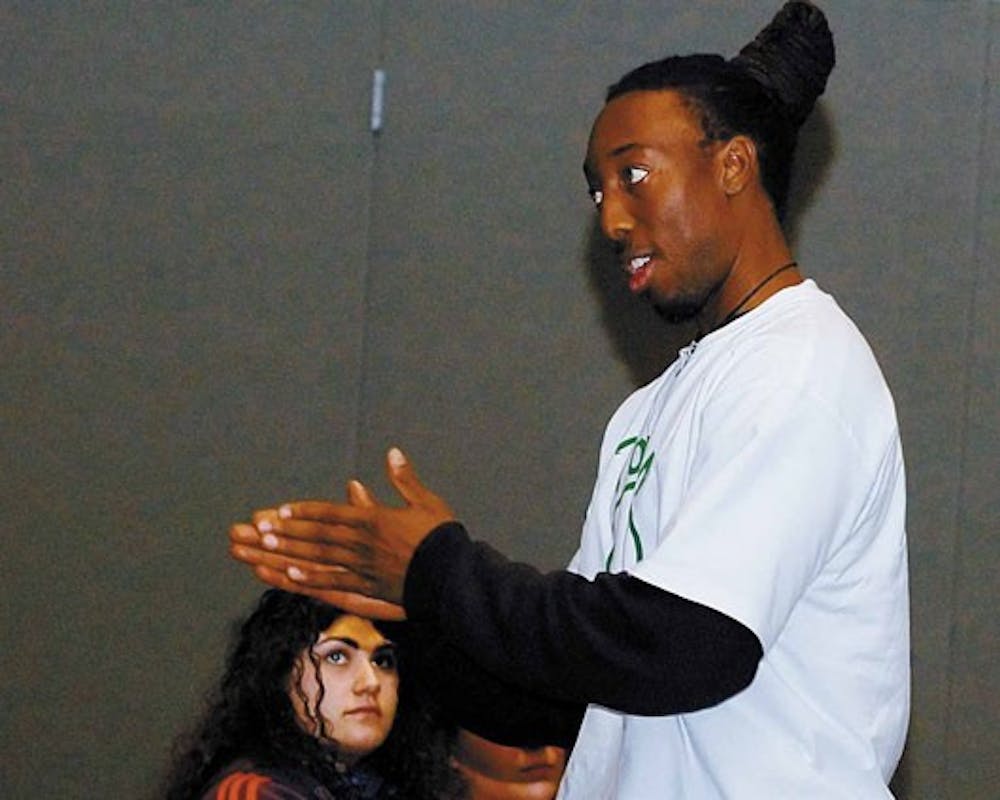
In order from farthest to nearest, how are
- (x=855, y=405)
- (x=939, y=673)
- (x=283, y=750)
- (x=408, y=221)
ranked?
1. (x=408, y=221)
2. (x=939, y=673)
3. (x=283, y=750)
4. (x=855, y=405)

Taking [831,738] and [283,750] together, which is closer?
[831,738]

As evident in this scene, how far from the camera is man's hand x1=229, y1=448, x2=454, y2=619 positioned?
6.14 ft

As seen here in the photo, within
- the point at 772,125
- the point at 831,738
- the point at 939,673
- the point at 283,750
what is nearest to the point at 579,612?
the point at 831,738

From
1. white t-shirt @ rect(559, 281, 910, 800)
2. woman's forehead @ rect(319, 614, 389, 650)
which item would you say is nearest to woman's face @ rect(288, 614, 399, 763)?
woman's forehead @ rect(319, 614, 389, 650)

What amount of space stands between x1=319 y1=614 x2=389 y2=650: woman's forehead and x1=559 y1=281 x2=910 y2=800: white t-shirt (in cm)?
104

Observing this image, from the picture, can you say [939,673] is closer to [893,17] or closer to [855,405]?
[893,17]

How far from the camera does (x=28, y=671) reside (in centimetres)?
449

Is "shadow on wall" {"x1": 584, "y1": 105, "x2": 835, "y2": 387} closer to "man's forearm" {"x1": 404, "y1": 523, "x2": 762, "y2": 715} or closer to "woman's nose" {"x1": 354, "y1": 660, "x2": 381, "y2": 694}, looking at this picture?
"woman's nose" {"x1": 354, "y1": 660, "x2": 381, "y2": 694}

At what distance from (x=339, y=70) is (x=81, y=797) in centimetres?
179

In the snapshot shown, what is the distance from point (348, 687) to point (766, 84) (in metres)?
1.30

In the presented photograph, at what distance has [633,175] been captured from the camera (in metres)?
2.07

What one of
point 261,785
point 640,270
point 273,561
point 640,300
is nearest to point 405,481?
point 273,561

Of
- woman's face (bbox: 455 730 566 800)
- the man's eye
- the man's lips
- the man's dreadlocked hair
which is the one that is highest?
the man's dreadlocked hair

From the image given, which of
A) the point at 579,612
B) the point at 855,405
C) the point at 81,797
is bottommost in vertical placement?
the point at 81,797
